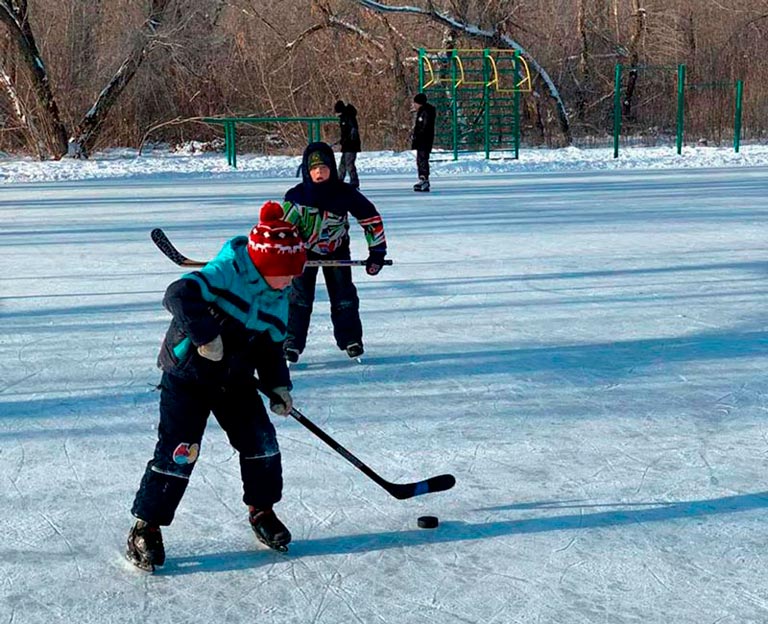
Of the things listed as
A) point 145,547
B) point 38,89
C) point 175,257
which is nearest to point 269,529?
point 145,547

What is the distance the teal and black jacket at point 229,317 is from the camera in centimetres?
281

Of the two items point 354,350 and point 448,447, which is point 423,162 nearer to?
point 354,350

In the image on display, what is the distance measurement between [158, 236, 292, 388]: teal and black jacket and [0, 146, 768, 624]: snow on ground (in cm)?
56

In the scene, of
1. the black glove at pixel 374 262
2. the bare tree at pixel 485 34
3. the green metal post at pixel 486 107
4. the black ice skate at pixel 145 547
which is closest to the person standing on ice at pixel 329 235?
the black glove at pixel 374 262

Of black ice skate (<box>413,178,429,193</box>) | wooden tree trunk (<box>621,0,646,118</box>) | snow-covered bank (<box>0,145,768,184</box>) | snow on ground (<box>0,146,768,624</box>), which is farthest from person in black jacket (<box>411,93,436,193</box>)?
wooden tree trunk (<box>621,0,646,118</box>)

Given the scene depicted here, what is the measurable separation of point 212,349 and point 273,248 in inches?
12.4

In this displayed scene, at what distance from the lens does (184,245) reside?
909cm

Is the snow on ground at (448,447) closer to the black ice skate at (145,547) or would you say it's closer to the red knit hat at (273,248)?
the black ice skate at (145,547)

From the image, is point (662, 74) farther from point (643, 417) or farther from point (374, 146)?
point (643, 417)

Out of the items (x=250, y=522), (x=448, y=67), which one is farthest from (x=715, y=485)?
(x=448, y=67)

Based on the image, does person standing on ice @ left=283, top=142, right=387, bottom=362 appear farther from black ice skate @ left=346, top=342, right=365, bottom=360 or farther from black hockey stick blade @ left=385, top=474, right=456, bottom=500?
black hockey stick blade @ left=385, top=474, right=456, bottom=500

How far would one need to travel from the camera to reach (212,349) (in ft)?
9.07

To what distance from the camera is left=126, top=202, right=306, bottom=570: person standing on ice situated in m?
2.82

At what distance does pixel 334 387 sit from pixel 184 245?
4.61m
